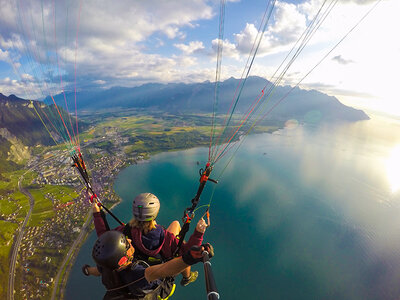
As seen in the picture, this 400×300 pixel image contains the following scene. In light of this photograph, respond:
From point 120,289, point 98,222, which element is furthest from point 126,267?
point 98,222

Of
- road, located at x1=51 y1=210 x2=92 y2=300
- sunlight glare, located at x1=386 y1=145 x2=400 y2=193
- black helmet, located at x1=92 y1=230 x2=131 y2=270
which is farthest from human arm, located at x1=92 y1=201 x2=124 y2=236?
sunlight glare, located at x1=386 y1=145 x2=400 y2=193

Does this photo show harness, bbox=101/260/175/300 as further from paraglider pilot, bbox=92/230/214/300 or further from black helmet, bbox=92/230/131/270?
black helmet, bbox=92/230/131/270

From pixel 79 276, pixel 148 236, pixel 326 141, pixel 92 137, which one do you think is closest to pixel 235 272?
pixel 79 276

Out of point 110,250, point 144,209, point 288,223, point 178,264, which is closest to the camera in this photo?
point 178,264

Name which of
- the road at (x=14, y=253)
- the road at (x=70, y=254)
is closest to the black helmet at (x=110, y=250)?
the road at (x=70, y=254)

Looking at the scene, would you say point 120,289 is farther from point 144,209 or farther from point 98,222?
point 98,222

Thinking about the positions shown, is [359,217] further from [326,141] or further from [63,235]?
[326,141]

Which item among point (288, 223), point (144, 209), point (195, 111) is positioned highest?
point (144, 209)
